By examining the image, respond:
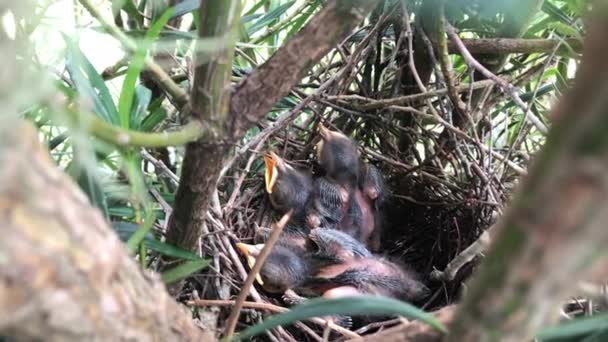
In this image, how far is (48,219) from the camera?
0.73ft

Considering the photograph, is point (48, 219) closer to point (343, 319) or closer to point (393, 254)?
point (343, 319)

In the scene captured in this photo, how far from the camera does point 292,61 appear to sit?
0.43 meters

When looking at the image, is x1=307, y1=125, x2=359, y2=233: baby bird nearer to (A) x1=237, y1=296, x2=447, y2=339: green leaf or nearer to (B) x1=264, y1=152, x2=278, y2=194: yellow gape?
(B) x1=264, y1=152, x2=278, y2=194: yellow gape

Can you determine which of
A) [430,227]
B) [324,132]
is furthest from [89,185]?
[430,227]

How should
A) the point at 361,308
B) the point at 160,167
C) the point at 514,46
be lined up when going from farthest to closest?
the point at 514,46, the point at 160,167, the point at 361,308

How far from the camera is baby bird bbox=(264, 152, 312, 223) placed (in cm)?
103

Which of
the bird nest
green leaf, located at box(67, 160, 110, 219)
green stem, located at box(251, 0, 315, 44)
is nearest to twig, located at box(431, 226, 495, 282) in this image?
the bird nest

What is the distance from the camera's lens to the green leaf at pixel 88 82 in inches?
20.5

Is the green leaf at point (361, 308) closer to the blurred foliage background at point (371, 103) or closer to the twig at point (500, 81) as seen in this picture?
the blurred foliage background at point (371, 103)

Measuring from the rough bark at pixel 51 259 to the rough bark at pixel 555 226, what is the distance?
0.62ft

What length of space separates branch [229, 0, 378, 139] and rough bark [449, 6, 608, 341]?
9.2 inches

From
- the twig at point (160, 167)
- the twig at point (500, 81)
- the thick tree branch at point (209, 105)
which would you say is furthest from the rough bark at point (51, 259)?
the twig at point (500, 81)

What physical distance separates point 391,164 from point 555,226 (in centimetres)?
89

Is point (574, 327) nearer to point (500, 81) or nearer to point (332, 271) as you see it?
point (500, 81)
